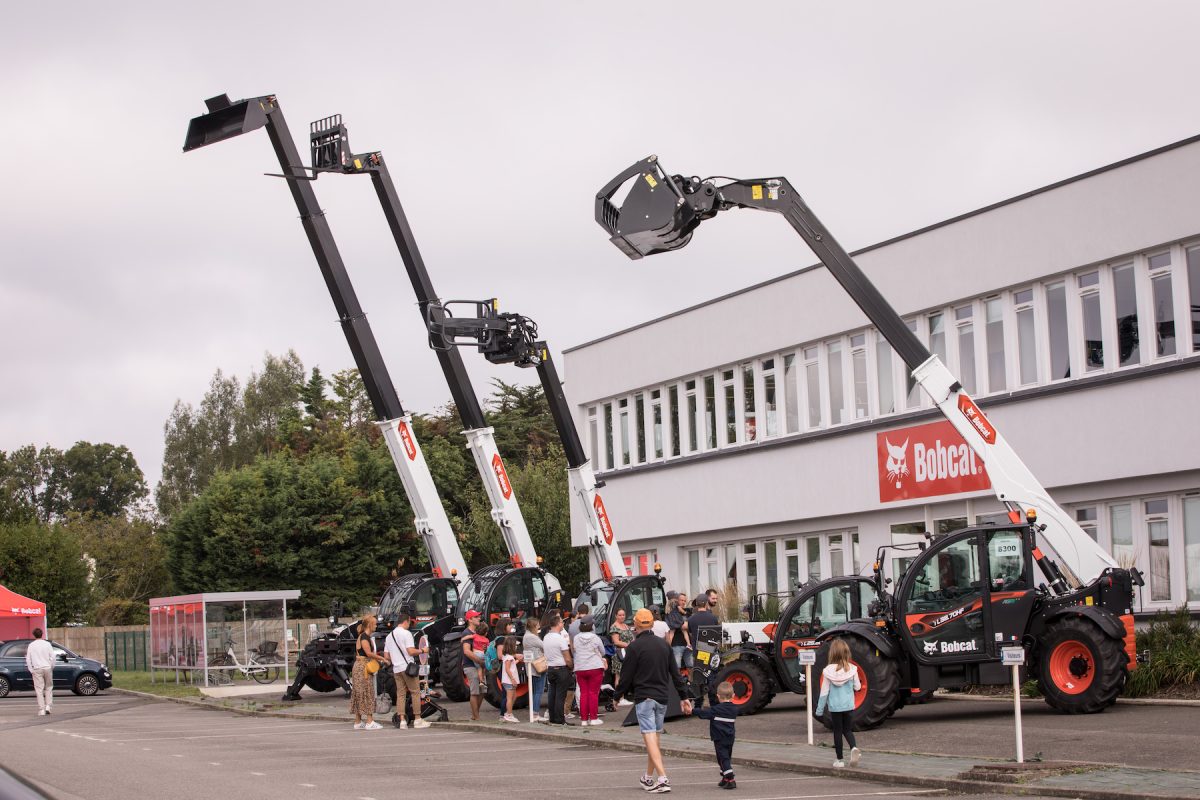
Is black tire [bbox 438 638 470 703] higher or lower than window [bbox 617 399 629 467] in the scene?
lower

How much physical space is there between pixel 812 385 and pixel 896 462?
3.51 metres

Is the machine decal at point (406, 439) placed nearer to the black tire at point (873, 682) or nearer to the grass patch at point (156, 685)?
the grass patch at point (156, 685)

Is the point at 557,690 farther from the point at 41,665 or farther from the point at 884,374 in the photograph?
the point at 884,374

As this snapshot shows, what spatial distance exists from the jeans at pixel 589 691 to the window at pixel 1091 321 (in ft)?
34.9

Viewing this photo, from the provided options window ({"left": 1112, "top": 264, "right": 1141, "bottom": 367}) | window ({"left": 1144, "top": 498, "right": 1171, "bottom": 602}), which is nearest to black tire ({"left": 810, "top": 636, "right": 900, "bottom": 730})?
window ({"left": 1144, "top": 498, "right": 1171, "bottom": 602})

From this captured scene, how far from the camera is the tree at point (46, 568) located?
5319 centimetres

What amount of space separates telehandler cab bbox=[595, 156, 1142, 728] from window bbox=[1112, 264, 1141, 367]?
6.25 m

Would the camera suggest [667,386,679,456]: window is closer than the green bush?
No

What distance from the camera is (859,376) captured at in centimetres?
3044

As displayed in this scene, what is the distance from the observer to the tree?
174 ft

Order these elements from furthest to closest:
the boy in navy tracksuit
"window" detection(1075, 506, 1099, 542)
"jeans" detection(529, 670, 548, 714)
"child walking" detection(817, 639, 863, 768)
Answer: "window" detection(1075, 506, 1099, 542), "jeans" detection(529, 670, 548, 714), "child walking" detection(817, 639, 863, 768), the boy in navy tracksuit

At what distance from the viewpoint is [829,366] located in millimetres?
31188

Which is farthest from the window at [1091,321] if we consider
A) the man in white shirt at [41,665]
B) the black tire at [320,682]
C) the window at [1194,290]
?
the man in white shirt at [41,665]

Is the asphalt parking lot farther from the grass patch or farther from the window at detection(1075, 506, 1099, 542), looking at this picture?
the window at detection(1075, 506, 1099, 542)
